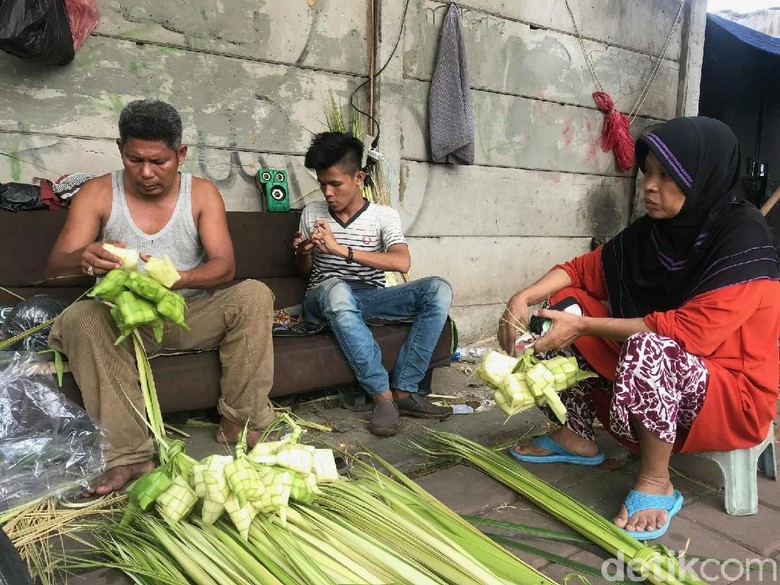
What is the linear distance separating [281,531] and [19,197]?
2.30 m

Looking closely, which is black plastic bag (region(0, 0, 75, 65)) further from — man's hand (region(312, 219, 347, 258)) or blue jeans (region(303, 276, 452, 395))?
blue jeans (region(303, 276, 452, 395))

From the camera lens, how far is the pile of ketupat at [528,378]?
215 centimetres

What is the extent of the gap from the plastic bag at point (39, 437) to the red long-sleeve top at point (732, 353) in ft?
6.64

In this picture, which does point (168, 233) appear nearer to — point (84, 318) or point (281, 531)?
point (84, 318)

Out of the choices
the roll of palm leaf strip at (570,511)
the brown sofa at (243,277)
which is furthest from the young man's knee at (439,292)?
the roll of palm leaf strip at (570,511)

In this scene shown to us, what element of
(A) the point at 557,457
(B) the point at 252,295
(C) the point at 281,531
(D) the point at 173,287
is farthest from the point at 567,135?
(C) the point at 281,531

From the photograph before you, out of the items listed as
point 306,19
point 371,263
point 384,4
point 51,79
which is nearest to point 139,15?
point 51,79

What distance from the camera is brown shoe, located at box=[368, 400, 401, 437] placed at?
2.95 metres

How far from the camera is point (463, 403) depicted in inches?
137

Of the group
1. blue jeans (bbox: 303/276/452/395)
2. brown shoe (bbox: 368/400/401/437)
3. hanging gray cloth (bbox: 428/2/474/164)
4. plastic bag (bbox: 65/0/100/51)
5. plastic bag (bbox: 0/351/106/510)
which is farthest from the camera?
hanging gray cloth (bbox: 428/2/474/164)

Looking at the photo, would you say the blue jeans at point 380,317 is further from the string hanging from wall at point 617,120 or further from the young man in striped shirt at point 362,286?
the string hanging from wall at point 617,120

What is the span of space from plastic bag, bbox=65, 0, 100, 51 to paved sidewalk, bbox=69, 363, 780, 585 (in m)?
2.14

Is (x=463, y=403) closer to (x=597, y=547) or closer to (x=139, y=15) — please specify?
(x=597, y=547)

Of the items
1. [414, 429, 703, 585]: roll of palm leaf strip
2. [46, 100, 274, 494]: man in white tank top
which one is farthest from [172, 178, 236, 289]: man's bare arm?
[414, 429, 703, 585]: roll of palm leaf strip
